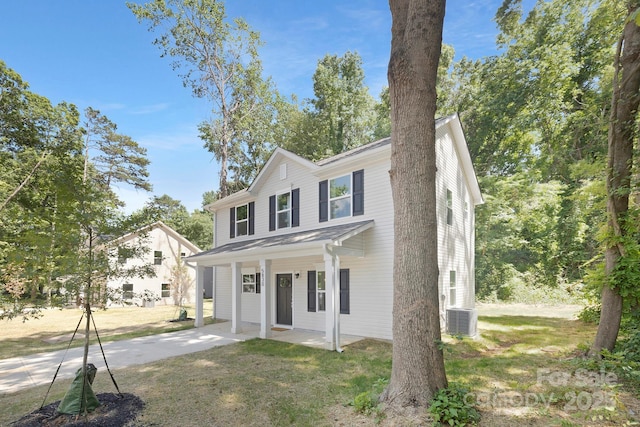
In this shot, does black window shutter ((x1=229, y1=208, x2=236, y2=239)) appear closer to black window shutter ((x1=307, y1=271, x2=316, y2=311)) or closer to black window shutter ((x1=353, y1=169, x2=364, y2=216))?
black window shutter ((x1=307, y1=271, x2=316, y2=311))

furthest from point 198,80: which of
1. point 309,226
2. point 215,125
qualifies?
point 309,226

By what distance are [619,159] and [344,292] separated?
23.9 ft

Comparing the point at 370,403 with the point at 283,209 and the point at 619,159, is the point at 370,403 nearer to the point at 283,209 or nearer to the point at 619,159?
the point at 619,159

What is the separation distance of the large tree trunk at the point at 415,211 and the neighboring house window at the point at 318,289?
6.13m

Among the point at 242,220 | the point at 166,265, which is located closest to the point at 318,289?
the point at 242,220

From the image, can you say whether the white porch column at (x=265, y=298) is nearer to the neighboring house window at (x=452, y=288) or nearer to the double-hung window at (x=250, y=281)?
the double-hung window at (x=250, y=281)

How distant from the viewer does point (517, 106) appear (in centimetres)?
1950

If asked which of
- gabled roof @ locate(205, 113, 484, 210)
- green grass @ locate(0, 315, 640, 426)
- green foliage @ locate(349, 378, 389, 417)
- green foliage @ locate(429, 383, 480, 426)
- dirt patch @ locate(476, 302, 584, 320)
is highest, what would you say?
gabled roof @ locate(205, 113, 484, 210)

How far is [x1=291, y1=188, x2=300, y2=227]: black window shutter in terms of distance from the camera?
40.2 feet

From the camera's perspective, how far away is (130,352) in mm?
9000

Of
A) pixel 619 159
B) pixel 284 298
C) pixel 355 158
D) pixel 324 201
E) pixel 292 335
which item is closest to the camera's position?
pixel 619 159

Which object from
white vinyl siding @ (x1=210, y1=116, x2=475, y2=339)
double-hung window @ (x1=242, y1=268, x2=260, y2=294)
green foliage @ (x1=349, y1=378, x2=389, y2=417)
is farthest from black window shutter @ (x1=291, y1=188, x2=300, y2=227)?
green foliage @ (x1=349, y1=378, x2=389, y2=417)

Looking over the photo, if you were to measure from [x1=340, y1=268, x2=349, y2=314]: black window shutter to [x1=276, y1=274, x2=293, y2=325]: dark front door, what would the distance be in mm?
2612

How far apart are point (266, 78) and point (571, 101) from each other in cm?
1904
